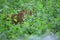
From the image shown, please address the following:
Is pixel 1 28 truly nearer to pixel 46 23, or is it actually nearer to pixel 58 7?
pixel 46 23

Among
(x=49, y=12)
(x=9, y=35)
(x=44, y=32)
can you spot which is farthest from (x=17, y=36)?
(x=49, y=12)

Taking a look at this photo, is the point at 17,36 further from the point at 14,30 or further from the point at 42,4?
the point at 42,4

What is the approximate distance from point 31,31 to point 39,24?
29cm

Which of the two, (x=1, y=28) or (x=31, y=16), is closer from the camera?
(x=1, y=28)

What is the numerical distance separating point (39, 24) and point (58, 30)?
2.00ft

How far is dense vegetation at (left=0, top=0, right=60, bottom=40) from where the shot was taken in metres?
4.89

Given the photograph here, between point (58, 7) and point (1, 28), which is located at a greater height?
point (58, 7)

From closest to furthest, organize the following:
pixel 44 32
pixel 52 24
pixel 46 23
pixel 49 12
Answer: pixel 44 32 → pixel 52 24 → pixel 46 23 → pixel 49 12

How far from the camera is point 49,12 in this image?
5.80 m

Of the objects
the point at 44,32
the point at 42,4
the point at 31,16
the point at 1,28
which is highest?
the point at 42,4

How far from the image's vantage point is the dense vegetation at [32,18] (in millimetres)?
4895

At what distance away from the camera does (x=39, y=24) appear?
5.18 m

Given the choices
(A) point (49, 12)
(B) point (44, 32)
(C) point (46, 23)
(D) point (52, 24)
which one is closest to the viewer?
(B) point (44, 32)

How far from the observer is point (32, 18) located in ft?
18.1
